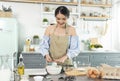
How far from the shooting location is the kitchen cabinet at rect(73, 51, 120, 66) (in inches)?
182

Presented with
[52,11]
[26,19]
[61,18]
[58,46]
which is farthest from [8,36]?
[61,18]

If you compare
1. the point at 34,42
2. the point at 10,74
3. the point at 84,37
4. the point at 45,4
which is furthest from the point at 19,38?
the point at 10,74

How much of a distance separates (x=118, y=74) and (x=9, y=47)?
265 centimetres

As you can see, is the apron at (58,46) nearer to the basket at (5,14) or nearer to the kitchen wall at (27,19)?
the basket at (5,14)

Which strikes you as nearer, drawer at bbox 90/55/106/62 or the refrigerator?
the refrigerator

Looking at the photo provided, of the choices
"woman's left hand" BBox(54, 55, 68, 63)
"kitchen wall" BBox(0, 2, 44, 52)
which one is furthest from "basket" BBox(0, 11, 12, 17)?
"woman's left hand" BBox(54, 55, 68, 63)

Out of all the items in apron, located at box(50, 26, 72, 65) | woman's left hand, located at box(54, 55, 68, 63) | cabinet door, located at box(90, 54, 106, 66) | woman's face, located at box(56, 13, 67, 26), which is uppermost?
woman's face, located at box(56, 13, 67, 26)

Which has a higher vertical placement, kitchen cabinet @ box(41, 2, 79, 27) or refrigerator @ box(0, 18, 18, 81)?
kitchen cabinet @ box(41, 2, 79, 27)

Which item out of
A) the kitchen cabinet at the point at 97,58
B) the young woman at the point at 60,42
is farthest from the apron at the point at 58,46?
the kitchen cabinet at the point at 97,58

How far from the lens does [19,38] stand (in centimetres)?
491

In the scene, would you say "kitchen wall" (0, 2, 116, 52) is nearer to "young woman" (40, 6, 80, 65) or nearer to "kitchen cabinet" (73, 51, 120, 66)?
"kitchen cabinet" (73, 51, 120, 66)

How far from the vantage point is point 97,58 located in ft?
15.3

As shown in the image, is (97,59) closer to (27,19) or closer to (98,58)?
(98,58)

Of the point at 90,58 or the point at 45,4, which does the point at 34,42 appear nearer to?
the point at 45,4
